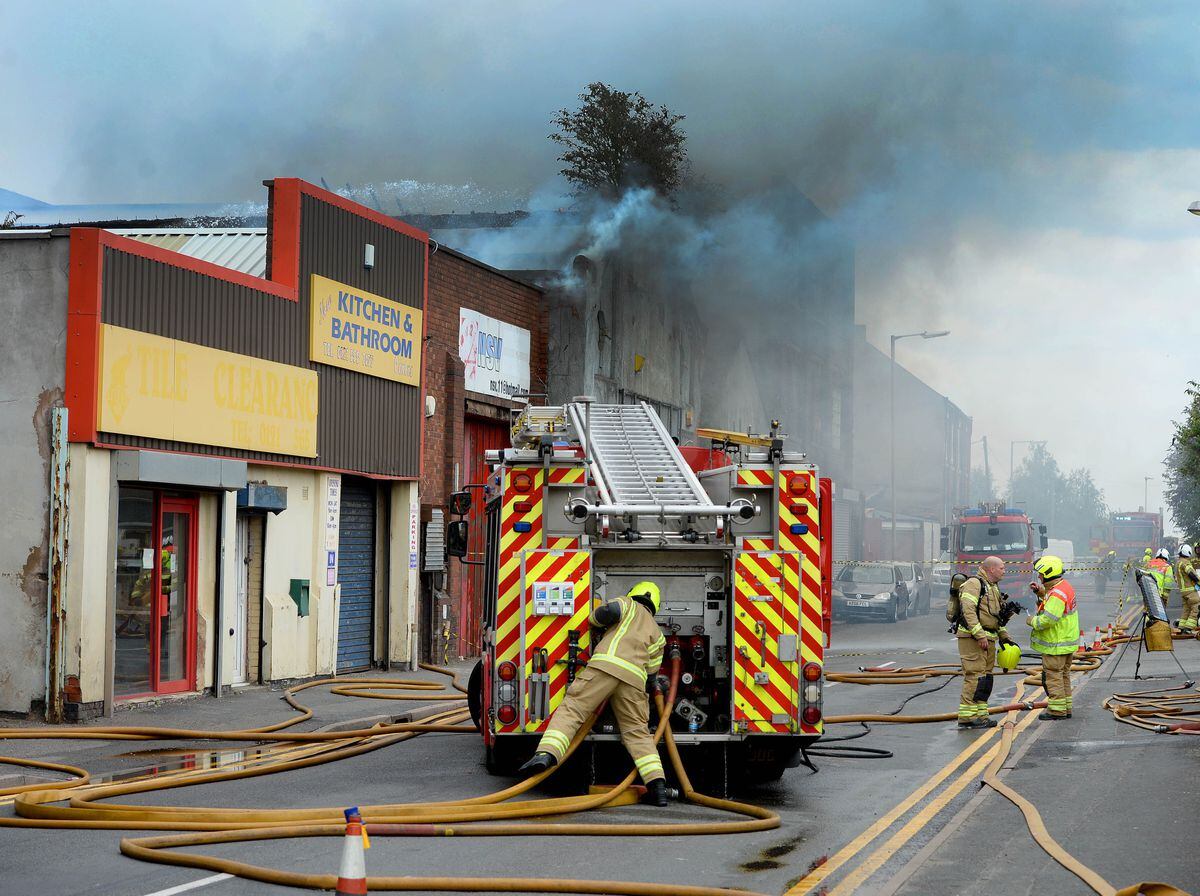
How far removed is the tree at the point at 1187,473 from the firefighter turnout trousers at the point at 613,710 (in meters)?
32.4

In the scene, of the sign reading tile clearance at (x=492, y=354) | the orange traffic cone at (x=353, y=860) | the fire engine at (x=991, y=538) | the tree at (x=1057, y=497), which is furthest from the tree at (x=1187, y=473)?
the tree at (x=1057, y=497)

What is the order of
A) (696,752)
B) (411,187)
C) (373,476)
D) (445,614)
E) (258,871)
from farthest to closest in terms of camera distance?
(411,187) < (445,614) < (373,476) < (696,752) < (258,871)

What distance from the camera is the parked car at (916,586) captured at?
128 ft

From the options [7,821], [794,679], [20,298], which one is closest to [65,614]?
[20,298]

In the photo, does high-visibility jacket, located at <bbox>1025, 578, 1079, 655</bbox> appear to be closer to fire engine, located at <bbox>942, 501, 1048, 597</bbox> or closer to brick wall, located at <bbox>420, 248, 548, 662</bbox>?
brick wall, located at <bbox>420, 248, 548, 662</bbox>

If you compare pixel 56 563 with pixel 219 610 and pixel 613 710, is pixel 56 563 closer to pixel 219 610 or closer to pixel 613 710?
pixel 219 610

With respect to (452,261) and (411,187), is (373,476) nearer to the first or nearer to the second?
(452,261)

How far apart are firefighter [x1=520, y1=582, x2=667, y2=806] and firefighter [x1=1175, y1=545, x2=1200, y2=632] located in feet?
60.7

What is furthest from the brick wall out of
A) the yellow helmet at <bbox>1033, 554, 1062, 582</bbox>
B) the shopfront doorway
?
the yellow helmet at <bbox>1033, 554, 1062, 582</bbox>

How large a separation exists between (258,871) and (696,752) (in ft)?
14.8

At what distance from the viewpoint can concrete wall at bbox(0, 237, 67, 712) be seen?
14.5 metres

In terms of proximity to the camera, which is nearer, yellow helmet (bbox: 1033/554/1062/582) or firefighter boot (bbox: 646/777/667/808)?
firefighter boot (bbox: 646/777/667/808)

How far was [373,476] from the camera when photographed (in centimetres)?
2020

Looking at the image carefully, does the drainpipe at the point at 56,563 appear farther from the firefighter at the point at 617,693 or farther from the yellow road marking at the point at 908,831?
the yellow road marking at the point at 908,831
